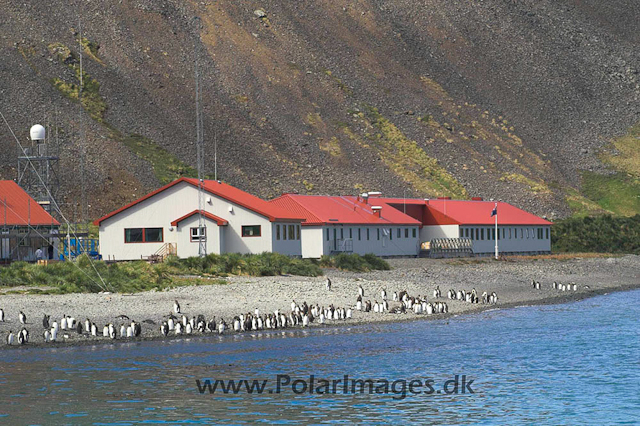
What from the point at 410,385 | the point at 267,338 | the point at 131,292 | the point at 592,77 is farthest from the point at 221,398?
the point at 592,77

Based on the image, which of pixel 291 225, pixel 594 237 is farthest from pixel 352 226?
pixel 594 237

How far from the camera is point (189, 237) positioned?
2320 inches

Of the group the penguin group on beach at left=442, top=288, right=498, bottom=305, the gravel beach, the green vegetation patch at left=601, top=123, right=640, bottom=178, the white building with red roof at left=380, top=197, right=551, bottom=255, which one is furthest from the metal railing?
the green vegetation patch at left=601, top=123, right=640, bottom=178

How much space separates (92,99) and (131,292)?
224 feet

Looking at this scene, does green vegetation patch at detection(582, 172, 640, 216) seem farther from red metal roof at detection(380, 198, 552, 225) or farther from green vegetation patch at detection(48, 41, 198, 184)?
green vegetation patch at detection(48, 41, 198, 184)

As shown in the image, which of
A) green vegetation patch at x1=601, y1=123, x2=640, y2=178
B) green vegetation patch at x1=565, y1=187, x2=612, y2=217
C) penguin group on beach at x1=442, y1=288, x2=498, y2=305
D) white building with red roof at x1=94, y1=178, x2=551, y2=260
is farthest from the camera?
green vegetation patch at x1=601, y1=123, x2=640, y2=178

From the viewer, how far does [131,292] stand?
133 ft

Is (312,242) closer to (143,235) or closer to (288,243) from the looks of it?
(288,243)

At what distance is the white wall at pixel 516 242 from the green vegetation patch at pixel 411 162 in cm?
2129

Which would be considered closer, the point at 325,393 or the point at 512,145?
the point at 325,393

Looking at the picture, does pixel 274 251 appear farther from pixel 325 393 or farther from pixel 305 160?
pixel 305 160

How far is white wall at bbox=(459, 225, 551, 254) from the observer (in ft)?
270
